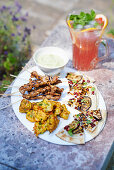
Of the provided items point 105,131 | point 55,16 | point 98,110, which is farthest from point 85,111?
point 55,16

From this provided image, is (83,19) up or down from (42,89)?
up

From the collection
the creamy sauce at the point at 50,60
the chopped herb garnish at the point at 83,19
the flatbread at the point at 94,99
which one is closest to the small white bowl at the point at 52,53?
the creamy sauce at the point at 50,60

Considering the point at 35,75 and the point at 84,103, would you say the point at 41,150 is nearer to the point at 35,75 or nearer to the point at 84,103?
the point at 84,103

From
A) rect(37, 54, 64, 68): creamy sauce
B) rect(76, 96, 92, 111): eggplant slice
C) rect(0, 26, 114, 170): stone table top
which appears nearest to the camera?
rect(0, 26, 114, 170): stone table top

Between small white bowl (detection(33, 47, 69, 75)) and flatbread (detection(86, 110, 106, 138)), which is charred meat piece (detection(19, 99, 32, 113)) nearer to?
small white bowl (detection(33, 47, 69, 75))

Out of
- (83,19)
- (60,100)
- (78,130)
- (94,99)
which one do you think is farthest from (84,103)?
(83,19)

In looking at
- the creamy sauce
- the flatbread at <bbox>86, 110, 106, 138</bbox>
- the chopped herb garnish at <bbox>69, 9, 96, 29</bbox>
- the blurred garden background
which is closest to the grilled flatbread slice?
the flatbread at <bbox>86, 110, 106, 138</bbox>
